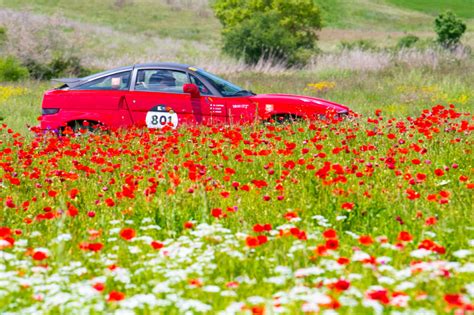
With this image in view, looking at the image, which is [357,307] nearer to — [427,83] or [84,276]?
[84,276]

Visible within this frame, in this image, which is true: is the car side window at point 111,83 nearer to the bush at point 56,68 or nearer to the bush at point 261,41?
the bush at point 56,68

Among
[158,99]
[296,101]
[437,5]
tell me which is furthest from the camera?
[437,5]

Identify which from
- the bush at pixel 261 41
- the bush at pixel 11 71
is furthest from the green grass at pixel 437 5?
the bush at pixel 11 71

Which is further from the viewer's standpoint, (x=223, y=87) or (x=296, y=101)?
(x=223, y=87)

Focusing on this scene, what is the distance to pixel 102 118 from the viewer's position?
36.5 ft

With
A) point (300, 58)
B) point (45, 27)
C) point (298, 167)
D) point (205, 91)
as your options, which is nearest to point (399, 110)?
point (205, 91)

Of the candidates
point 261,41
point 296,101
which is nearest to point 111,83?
point 296,101

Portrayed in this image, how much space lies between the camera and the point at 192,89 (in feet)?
35.4

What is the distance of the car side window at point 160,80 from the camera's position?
36.6 ft

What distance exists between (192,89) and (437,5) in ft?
242

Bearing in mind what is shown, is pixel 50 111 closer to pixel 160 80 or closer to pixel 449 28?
pixel 160 80

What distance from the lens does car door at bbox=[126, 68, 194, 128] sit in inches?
432

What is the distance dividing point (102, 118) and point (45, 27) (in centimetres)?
2287

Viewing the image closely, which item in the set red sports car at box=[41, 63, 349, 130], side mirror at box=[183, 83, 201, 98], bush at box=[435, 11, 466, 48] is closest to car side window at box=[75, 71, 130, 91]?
red sports car at box=[41, 63, 349, 130]
